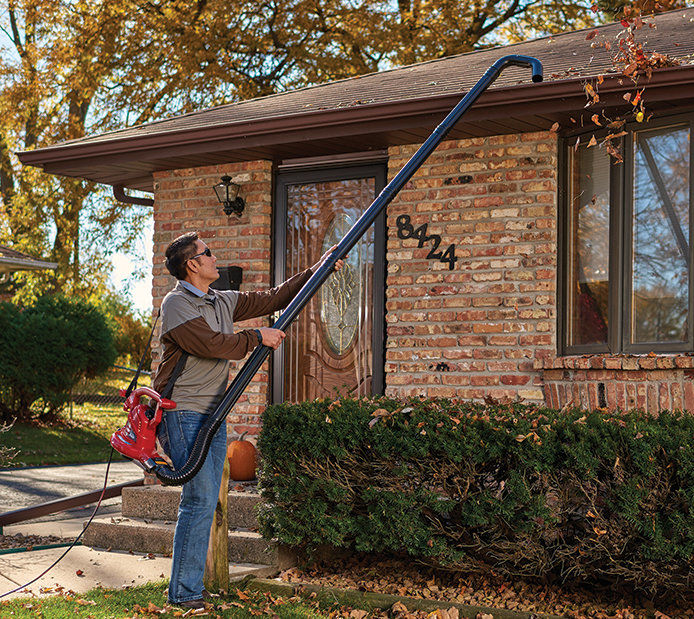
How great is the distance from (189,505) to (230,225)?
12.1ft

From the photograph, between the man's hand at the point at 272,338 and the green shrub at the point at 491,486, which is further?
the green shrub at the point at 491,486

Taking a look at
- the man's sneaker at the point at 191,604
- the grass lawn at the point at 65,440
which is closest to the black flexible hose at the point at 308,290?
the man's sneaker at the point at 191,604

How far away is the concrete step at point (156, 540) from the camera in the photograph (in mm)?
5648

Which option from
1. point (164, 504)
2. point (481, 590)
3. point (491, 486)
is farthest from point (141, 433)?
point (164, 504)

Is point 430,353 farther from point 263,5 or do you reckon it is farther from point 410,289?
point 263,5

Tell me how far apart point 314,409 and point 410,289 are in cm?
194

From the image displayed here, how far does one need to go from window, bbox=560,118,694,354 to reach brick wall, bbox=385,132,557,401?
0.70ft

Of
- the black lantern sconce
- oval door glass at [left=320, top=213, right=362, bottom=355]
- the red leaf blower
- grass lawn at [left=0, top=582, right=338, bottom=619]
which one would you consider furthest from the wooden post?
the black lantern sconce

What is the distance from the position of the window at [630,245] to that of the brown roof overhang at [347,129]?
0.35m

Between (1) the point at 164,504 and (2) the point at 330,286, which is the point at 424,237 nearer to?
(2) the point at 330,286

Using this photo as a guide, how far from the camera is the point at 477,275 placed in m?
6.71

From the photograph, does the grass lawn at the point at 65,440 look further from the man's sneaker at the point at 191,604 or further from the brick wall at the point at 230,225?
the man's sneaker at the point at 191,604

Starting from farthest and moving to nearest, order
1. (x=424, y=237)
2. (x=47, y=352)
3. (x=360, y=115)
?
(x=47, y=352), (x=424, y=237), (x=360, y=115)

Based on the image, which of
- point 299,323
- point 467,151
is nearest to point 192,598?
point 299,323
